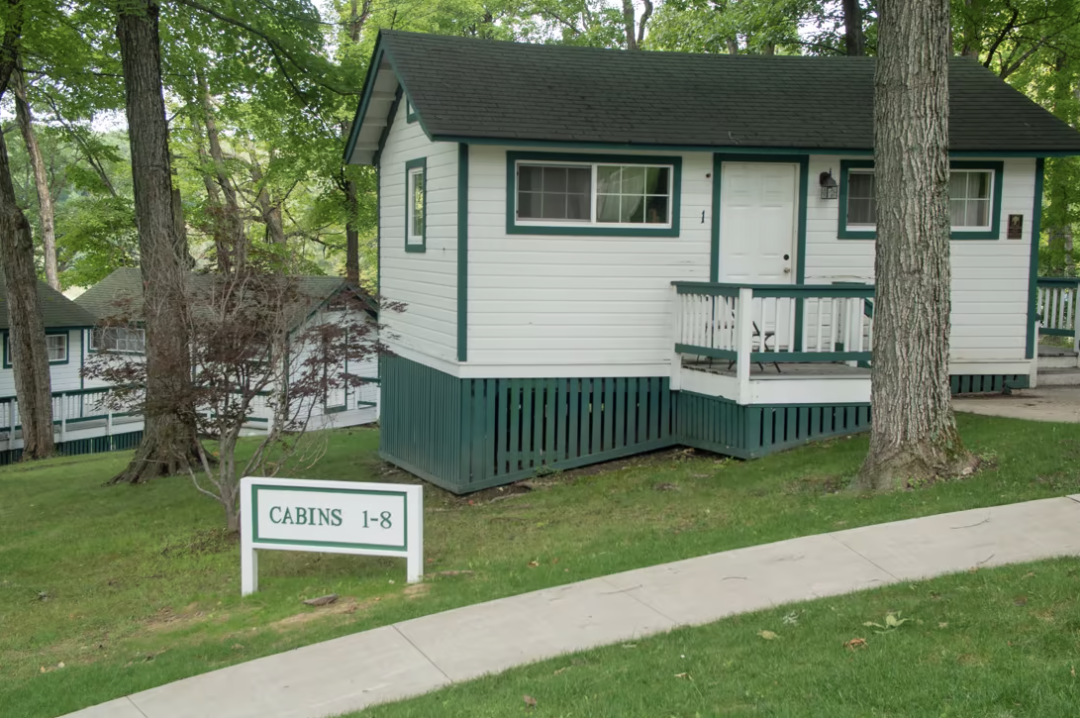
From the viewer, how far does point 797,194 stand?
13.9m

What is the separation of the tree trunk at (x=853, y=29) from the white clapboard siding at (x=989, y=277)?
1234cm

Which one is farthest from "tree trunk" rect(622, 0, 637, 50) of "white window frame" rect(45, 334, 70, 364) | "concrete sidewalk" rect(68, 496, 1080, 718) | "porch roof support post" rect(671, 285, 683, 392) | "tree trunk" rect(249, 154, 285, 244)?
"concrete sidewalk" rect(68, 496, 1080, 718)

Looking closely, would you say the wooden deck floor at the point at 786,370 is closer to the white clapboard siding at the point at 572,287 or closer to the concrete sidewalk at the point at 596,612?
the white clapboard siding at the point at 572,287

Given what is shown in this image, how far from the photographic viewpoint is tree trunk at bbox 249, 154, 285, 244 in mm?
34094

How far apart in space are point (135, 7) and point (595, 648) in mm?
13582

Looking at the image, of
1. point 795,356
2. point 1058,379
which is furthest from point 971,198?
point 795,356

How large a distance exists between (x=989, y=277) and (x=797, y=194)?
298 centimetres

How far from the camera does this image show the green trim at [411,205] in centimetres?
1424

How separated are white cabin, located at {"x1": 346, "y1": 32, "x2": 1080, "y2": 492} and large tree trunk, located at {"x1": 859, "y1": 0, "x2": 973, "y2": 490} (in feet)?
8.13

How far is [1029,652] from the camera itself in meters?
5.23

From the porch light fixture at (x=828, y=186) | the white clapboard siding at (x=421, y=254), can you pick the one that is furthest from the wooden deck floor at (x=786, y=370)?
the white clapboard siding at (x=421, y=254)

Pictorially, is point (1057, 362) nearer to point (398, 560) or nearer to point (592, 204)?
point (592, 204)

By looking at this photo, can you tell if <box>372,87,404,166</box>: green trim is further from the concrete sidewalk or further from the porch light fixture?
the concrete sidewalk

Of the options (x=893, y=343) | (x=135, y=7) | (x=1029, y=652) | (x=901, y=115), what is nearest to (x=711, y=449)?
(x=893, y=343)
